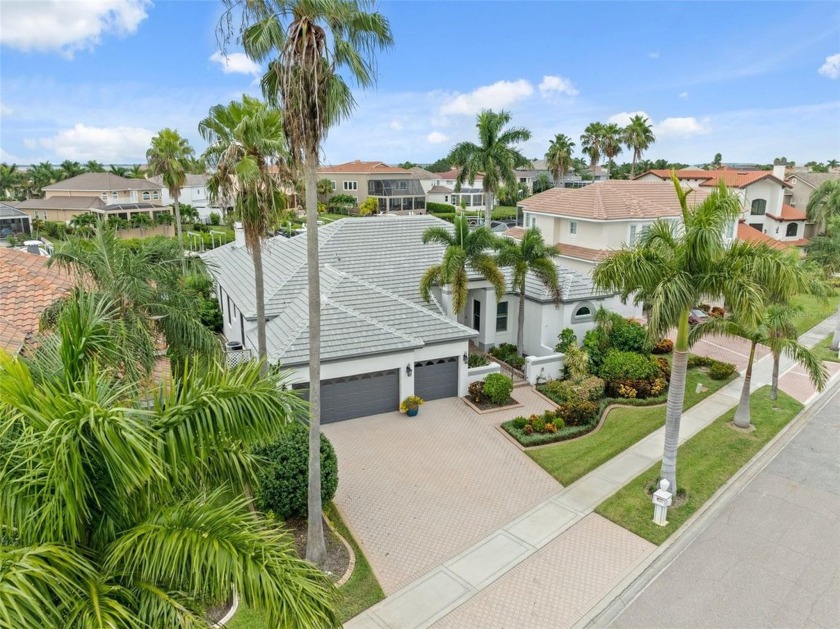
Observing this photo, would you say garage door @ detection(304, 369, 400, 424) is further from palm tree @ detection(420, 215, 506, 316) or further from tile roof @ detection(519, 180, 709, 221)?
tile roof @ detection(519, 180, 709, 221)

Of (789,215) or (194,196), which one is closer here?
(789,215)

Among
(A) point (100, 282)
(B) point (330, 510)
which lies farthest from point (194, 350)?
(B) point (330, 510)

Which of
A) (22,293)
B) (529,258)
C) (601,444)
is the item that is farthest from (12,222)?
(601,444)

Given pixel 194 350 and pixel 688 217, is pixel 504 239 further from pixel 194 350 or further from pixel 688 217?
pixel 194 350

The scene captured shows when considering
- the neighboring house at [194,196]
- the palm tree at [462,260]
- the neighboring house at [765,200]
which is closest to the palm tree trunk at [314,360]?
the palm tree at [462,260]

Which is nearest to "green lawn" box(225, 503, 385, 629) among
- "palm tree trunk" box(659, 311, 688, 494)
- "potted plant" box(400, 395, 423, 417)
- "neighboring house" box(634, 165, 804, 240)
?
"potted plant" box(400, 395, 423, 417)

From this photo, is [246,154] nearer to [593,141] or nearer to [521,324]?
[521,324]
